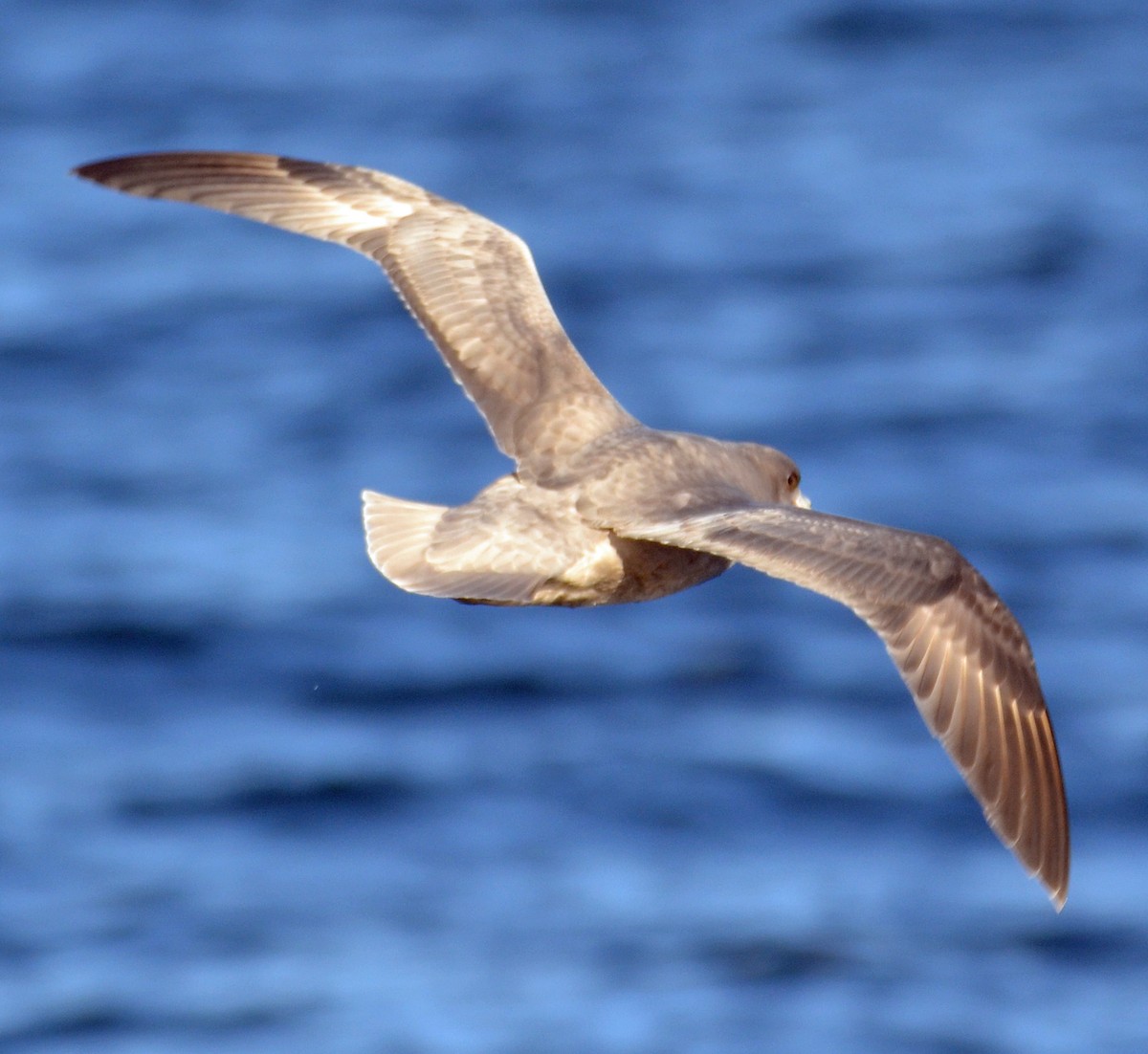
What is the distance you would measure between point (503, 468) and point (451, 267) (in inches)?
385

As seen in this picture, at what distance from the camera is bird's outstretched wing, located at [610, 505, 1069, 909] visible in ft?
19.8

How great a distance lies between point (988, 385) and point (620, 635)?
12.4 ft

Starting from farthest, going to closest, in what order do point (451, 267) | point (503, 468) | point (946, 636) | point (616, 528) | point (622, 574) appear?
point (503, 468)
point (451, 267)
point (622, 574)
point (616, 528)
point (946, 636)

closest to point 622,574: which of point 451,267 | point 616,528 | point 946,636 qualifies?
point 616,528

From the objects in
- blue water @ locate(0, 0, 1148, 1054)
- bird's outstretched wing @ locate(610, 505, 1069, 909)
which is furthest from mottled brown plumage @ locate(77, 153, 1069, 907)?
blue water @ locate(0, 0, 1148, 1054)

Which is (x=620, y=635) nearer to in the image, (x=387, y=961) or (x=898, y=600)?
(x=387, y=961)

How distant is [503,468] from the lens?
17.2 meters

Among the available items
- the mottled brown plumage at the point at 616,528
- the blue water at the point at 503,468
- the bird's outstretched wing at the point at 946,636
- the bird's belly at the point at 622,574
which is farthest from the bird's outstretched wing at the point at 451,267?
the blue water at the point at 503,468

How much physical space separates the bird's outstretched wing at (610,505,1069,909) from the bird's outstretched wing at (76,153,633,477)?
0.76 metres

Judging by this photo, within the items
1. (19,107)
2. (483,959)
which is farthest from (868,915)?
(19,107)

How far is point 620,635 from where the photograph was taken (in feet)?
55.0

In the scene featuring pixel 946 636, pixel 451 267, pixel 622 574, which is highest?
pixel 451 267

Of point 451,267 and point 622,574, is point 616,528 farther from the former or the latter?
point 451,267

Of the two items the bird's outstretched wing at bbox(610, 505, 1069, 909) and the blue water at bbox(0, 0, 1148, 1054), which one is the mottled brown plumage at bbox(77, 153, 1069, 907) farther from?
the blue water at bbox(0, 0, 1148, 1054)
